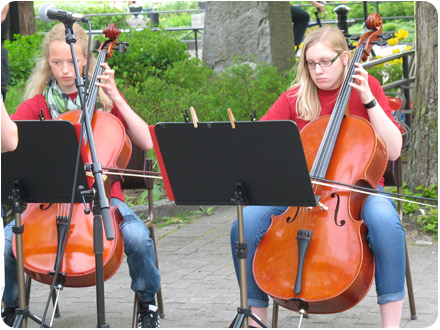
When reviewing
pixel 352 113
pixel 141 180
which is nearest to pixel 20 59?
pixel 141 180

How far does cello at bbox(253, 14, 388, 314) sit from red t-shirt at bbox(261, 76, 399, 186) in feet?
0.45

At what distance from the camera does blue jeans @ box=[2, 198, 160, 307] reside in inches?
134

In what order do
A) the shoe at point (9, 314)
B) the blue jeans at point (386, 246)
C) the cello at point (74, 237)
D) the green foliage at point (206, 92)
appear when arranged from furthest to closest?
the green foliage at point (206, 92)
the shoe at point (9, 314)
the cello at point (74, 237)
the blue jeans at point (386, 246)

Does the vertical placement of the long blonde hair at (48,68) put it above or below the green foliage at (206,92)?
above

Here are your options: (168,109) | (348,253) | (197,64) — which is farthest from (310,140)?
(197,64)

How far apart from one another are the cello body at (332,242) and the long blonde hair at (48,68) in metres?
1.08

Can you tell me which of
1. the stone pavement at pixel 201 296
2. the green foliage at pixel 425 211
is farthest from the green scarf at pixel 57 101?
the green foliage at pixel 425 211

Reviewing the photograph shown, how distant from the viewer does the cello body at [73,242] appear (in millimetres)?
3197

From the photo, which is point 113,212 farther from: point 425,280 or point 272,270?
point 425,280

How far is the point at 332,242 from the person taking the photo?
297 cm

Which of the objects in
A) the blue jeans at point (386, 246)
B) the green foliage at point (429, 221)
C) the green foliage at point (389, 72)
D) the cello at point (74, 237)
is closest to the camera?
the blue jeans at point (386, 246)

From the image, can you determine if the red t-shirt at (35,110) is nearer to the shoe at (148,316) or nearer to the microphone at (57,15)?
the shoe at (148,316)

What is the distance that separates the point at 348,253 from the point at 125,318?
1350mm

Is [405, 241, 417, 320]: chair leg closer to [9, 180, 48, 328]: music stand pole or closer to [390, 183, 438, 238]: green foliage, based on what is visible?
[390, 183, 438, 238]: green foliage
